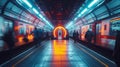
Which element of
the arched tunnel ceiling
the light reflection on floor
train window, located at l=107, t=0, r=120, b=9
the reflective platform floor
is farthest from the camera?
the arched tunnel ceiling

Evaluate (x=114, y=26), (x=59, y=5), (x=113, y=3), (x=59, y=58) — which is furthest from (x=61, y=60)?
(x=59, y=5)

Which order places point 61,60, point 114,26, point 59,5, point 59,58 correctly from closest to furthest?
point 61,60 → point 59,58 → point 114,26 → point 59,5

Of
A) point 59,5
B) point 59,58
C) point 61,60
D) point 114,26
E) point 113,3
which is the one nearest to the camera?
point 61,60

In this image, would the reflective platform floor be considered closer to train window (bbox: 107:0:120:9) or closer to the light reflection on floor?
the light reflection on floor

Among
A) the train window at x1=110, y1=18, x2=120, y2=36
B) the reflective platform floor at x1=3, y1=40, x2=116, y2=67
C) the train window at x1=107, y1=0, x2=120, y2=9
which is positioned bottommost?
the reflective platform floor at x1=3, y1=40, x2=116, y2=67

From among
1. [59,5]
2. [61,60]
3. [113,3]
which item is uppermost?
[59,5]

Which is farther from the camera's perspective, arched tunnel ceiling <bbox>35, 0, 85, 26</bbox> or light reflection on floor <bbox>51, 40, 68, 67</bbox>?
arched tunnel ceiling <bbox>35, 0, 85, 26</bbox>

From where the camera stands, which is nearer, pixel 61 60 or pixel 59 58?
pixel 61 60

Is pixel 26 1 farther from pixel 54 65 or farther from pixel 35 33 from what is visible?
pixel 35 33

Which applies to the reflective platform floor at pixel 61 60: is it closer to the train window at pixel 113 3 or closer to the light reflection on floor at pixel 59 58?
the light reflection on floor at pixel 59 58

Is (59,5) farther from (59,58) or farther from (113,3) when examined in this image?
(59,58)

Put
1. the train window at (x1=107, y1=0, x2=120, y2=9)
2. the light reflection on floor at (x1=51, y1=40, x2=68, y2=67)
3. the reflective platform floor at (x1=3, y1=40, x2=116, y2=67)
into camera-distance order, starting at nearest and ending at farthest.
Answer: the reflective platform floor at (x1=3, y1=40, x2=116, y2=67), the light reflection on floor at (x1=51, y1=40, x2=68, y2=67), the train window at (x1=107, y1=0, x2=120, y2=9)

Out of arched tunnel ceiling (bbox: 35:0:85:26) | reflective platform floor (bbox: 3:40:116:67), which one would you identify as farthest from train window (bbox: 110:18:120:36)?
arched tunnel ceiling (bbox: 35:0:85:26)

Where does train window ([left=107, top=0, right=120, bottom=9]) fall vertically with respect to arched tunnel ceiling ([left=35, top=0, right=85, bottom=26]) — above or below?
below
